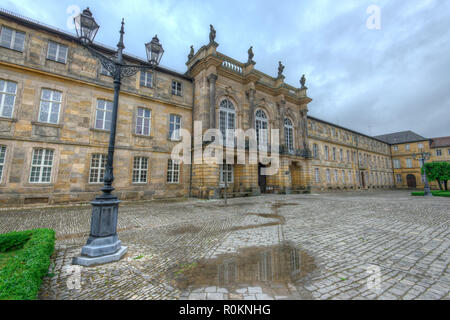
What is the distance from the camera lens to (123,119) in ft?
47.5

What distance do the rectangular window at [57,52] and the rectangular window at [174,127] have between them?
8056mm

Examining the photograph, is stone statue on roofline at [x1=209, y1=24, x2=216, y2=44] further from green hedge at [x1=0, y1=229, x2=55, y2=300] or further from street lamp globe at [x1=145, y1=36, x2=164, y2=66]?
green hedge at [x1=0, y1=229, x2=55, y2=300]

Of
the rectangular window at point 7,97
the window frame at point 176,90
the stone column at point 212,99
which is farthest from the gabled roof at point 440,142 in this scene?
the rectangular window at point 7,97

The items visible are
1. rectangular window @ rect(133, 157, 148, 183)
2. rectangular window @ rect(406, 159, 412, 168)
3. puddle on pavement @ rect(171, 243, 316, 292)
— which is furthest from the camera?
rectangular window @ rect(406, 159, 412, 168)

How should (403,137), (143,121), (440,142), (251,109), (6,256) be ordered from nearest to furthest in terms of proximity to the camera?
(6,256) → (143,121) → (251,109) → (440,142) → (403,137)

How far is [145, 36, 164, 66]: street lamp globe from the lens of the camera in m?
5.09

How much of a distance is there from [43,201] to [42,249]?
36.6 feet

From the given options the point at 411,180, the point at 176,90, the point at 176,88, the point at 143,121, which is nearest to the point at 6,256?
the point at 143,121

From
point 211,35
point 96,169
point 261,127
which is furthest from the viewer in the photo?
point 261,127

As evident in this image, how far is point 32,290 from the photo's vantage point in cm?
216

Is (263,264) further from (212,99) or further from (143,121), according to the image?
(212,99)

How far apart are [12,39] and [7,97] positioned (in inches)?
142

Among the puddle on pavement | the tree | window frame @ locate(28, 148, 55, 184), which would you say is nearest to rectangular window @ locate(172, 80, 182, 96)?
window frame @ locate(28, 148, 55, 184)
